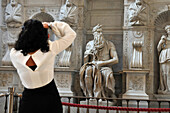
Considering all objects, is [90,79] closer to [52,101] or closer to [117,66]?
[117,66]

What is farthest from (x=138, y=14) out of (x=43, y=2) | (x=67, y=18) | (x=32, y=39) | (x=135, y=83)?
(x=32, y=39)

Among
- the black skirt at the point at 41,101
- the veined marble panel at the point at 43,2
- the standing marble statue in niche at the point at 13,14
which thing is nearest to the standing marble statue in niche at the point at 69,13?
the veined marble panel at the point at 43,2

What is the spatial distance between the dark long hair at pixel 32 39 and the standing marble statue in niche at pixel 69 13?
19.5 feet

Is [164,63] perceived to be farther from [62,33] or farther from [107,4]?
[62,33]

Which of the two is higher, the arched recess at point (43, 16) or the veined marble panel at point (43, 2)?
the veined marble panel at point (43, 2)

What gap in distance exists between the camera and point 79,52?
830 centimetres

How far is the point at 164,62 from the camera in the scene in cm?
765

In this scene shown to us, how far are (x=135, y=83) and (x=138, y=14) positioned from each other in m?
2.08

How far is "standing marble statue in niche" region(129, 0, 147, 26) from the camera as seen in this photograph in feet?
25.5

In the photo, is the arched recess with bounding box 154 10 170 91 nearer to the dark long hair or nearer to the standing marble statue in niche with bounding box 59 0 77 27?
the standing marble statue in niche with bounding box 59 0 77 27

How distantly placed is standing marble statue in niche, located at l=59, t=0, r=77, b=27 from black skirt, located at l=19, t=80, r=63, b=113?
19.8 feet

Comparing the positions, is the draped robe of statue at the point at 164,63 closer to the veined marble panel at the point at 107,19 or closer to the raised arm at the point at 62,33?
the veined marble panel at the point at 107,19

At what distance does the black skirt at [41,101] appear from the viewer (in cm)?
226

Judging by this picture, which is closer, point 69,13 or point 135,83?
point 135,83
